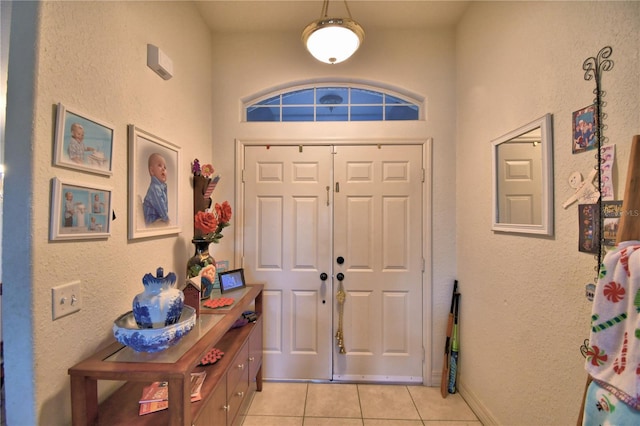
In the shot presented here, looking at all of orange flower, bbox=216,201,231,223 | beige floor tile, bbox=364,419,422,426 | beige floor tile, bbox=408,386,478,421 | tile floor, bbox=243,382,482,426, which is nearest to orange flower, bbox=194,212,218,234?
orange flower, bbox=216,201,231,223

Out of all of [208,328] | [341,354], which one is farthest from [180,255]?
[341,354]

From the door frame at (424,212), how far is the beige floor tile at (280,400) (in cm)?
109

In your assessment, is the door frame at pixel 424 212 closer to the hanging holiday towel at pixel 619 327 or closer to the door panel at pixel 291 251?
the door panel at pixel 291 251

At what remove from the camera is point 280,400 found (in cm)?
203

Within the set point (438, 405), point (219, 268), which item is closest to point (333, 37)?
point (219, 268)

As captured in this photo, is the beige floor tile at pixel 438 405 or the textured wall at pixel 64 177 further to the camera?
the beige floor tile at pixel 438 405

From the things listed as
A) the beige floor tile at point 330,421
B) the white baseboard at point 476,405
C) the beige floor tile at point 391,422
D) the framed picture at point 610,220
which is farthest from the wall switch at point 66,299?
the white baseboard at point 476,405

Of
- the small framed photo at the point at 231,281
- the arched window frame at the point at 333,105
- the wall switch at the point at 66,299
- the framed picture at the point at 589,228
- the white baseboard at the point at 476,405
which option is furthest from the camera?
the arched window frame at the point at 333,105

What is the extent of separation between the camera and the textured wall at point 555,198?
1063 mm

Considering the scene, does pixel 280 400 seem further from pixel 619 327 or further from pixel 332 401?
pixel 619 327

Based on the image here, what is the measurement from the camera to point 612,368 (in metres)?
0.83

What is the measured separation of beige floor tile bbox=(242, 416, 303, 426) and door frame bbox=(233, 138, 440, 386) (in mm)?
1152

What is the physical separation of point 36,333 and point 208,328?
58 centimetres

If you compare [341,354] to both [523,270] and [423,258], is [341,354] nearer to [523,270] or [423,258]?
[423,258]
